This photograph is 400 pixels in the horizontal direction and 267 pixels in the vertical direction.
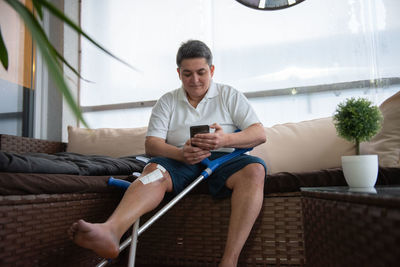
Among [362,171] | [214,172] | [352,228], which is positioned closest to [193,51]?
[214,172]

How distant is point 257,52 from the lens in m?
2.61

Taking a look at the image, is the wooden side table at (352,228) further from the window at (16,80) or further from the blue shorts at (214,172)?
the window at (16,80)

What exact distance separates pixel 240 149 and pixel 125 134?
1209mm

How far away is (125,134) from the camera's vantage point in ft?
8.25

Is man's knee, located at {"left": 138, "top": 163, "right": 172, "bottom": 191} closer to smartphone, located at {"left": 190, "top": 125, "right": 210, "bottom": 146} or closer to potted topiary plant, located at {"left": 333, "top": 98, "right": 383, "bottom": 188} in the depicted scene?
smartphone, located at {"left": 190, "top": 125, "right": 210, "bottom": 146}

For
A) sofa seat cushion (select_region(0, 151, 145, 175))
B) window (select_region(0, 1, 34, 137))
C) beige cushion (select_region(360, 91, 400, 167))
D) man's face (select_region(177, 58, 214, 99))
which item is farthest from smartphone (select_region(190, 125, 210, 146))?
window (select_region(0, 1, 34, 137))

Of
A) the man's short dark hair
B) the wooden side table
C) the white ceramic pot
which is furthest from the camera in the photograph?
the man's short dark hair

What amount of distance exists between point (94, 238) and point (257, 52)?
2062 mm

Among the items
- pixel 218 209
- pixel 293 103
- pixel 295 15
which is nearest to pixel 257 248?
pixel 218 209

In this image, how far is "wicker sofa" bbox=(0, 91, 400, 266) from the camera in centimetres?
104

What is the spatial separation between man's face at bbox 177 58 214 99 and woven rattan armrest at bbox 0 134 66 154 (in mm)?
1246

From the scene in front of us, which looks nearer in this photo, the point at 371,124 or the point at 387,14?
the point at 371,124

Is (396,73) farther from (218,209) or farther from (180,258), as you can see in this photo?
(180,258)

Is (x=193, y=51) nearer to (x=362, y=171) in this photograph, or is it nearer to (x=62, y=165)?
(x=62, y=165)
